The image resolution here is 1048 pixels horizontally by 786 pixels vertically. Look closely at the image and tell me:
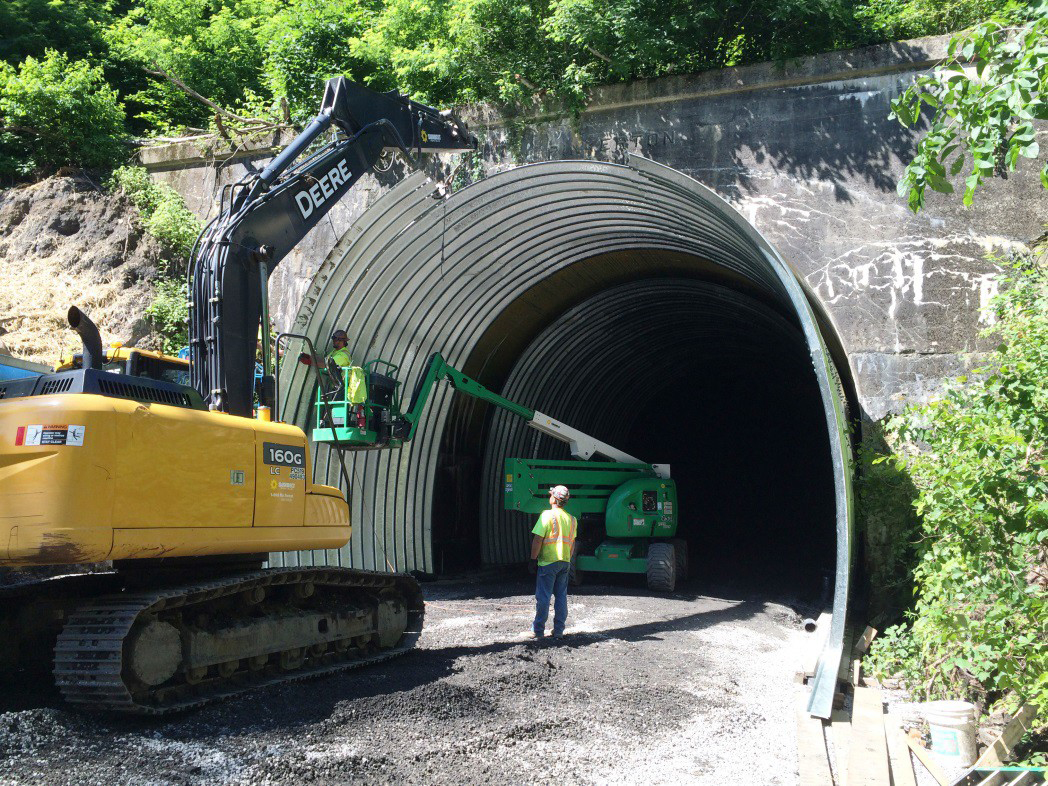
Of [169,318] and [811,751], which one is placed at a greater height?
[169,318]

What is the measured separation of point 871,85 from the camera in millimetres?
10133

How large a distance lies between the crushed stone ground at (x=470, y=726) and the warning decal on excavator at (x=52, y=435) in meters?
1.57

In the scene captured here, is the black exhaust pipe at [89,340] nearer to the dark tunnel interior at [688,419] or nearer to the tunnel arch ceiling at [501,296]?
the tunnel arch ceiling at [501,296]

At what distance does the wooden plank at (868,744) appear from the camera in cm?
529

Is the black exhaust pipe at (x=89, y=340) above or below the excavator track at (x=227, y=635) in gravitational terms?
above

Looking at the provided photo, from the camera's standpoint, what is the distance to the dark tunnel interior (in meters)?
15.3

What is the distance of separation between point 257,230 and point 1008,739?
22.9ft

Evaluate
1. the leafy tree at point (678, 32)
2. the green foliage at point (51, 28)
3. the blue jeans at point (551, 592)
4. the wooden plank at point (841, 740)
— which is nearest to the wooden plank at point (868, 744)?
the wooden plank at point (841, 740)

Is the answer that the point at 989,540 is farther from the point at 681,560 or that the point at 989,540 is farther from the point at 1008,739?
the point at 681,560

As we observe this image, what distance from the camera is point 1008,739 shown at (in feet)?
19.8

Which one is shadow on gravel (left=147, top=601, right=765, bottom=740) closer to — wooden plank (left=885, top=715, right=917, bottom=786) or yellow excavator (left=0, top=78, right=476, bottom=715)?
yellow excavator (left=0, top=78, right=476, bottom=715)

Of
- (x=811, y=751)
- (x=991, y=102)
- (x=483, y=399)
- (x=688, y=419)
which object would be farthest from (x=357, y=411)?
(x=688, y=419)

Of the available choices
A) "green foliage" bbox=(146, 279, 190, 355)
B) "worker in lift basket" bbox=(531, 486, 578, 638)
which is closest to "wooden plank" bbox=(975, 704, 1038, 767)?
"worker in lift basket" bbox=(531, 486, 578, 638)

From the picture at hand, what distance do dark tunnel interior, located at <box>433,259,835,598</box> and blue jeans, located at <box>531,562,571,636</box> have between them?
595 centimetres
